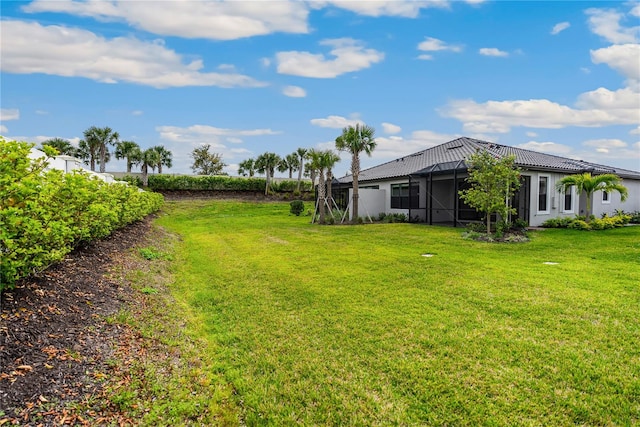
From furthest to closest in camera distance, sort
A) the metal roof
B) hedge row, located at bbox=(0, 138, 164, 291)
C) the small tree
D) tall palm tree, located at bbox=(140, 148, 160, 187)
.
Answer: tall palm tree, located at bbox=(140, 148, 160, 187)
the metal roof
the small tree
hedge row, located at bbox=(0, 138, 164, 291)

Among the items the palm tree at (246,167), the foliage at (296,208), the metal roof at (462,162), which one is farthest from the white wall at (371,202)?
the palm tree at (246,167)

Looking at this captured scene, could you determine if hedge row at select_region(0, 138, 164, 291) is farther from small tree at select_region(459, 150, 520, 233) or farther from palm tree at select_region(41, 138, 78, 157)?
palm tree at select_region(41, 138, 78, 157)

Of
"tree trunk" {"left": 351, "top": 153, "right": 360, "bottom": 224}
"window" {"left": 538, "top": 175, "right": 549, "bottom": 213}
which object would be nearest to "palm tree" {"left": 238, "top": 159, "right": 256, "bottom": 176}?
"tree trunk" {"left": 351, "top": 153, "right": 360, "bottom": 224}

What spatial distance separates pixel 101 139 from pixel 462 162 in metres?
33.4

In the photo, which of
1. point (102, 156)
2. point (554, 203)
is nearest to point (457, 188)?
point (554, 203)

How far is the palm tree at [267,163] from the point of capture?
35.5 meters

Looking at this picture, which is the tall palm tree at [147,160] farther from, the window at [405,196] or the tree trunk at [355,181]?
the window at [405,196]

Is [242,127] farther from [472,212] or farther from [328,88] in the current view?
[472,212]

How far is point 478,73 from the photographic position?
13.5m

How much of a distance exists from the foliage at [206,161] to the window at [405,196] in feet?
128

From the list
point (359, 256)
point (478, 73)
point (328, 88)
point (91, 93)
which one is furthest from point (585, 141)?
point (91, 93)

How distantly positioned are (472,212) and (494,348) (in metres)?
15.1

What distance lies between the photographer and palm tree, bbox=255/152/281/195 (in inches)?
1399

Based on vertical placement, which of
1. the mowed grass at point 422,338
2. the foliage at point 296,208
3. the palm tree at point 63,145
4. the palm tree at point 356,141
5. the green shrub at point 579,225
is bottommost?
the mowed grass at point 422,338
